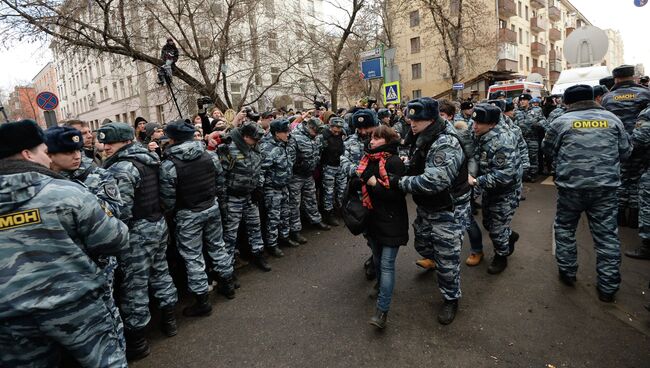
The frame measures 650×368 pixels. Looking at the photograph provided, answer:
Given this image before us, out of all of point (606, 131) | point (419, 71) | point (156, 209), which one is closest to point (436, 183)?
point (606, 131)

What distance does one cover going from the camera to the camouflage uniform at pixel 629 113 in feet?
17.0

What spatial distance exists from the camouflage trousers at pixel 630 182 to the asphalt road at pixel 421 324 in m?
1.49

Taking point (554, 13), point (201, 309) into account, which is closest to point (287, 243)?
point (201, 309)

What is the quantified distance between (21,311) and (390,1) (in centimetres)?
2059

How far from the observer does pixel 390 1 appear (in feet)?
62.1

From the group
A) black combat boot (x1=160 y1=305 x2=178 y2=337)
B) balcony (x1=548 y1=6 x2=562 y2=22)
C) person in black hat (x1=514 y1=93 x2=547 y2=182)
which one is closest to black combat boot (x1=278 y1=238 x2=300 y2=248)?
black combat boot (x1=160 y1=305 x2=178 y2=337)

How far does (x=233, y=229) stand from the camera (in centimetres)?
452

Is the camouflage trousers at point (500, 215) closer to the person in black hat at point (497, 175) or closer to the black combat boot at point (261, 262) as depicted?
the person in black hat at point (497, 175)

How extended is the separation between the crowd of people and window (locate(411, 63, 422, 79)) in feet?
102

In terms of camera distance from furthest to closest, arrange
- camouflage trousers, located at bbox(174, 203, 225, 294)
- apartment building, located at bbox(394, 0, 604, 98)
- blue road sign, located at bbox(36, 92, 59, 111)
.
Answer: apartment building, located at bbox(394, 0, 604, 98) < blue road sign, located at bbox(36, 92, 59, 111) < camouflage trousers, located at bbox(174, 203, 225, 294)

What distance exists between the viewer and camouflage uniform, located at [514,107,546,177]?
8.82m

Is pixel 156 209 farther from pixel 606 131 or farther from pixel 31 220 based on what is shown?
pixel 606 131

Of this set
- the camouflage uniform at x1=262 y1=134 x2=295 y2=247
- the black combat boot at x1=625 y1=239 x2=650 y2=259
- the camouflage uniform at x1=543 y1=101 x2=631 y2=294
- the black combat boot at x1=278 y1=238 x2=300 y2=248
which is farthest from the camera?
the black combat boot at x1=278 y1=238 x2=300 y2=248

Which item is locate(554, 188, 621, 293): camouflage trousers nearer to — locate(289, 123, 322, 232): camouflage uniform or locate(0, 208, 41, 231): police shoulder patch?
locate(289, 123, 322, 232): camouflage uniform
